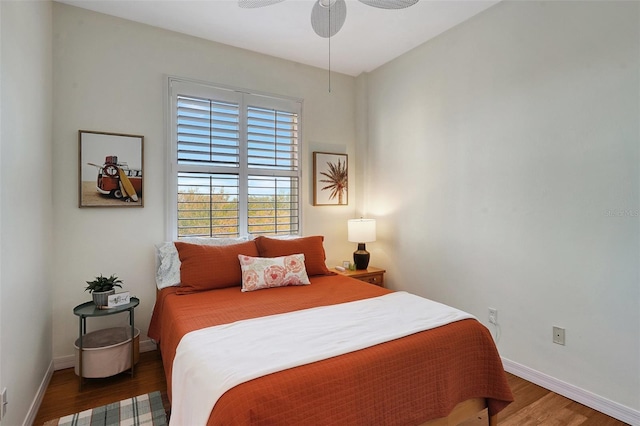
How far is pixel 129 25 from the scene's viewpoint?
2.81m

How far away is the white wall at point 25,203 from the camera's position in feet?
5.20

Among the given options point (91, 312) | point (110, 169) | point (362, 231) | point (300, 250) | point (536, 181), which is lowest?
point (91, 312)

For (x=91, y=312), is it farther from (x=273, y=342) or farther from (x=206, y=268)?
(x=273, y=342)

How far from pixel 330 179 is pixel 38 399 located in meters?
2.99

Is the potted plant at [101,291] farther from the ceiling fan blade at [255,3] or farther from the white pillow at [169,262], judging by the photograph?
the ceiling fan blade at [255,3]

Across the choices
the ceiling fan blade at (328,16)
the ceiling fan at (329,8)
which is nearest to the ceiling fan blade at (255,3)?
the ceiling fan at (329,8)

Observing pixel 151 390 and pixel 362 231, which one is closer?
pixel 151 390

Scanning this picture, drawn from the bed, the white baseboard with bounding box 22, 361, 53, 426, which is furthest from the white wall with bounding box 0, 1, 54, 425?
the bed

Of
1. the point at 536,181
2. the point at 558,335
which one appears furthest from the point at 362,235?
the point at 558,335

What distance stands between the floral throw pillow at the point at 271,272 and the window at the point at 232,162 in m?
0.74

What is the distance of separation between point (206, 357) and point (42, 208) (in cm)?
180

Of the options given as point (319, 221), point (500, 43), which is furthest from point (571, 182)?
point (319, 221)

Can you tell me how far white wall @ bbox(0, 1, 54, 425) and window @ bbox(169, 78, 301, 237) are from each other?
90 cm

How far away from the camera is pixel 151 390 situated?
229cm
